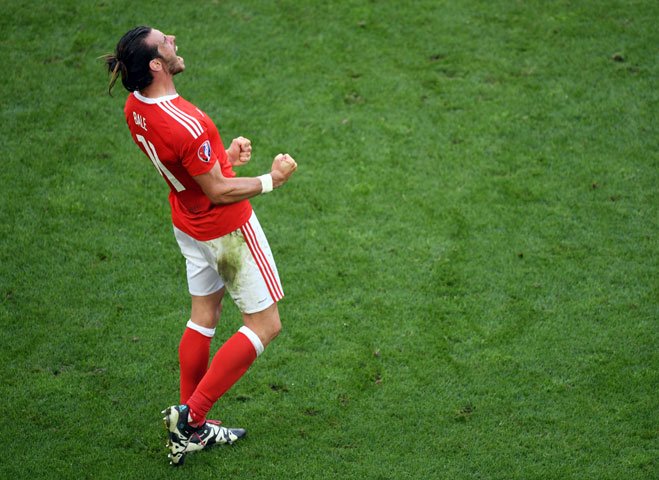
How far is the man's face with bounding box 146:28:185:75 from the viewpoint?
3551mm

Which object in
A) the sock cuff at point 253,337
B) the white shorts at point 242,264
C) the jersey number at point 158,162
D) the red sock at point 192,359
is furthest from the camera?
the red sock at point 192,359

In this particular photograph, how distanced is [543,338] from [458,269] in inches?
31.2

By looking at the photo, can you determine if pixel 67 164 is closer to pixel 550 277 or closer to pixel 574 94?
Answer: pixel 550 277

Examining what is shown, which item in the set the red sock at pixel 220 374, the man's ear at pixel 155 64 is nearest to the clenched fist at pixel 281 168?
the man's ear at pixel 155 64

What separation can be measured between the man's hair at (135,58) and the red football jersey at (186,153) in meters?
0.09

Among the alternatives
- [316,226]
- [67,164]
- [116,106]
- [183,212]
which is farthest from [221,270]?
[116,106]

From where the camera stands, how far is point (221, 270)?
385cm

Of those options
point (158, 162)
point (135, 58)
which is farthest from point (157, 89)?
point (158, 162)

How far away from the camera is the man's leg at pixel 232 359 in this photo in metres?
3.89

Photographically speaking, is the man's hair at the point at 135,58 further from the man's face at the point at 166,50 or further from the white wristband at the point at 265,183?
the white wristband at the point at 265,183

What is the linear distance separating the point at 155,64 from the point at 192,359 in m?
1.43

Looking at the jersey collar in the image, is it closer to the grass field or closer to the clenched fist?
the clenched fist

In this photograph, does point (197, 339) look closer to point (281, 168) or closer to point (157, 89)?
point (281, 168)

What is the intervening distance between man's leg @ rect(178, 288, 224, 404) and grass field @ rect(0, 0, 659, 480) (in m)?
0.36
